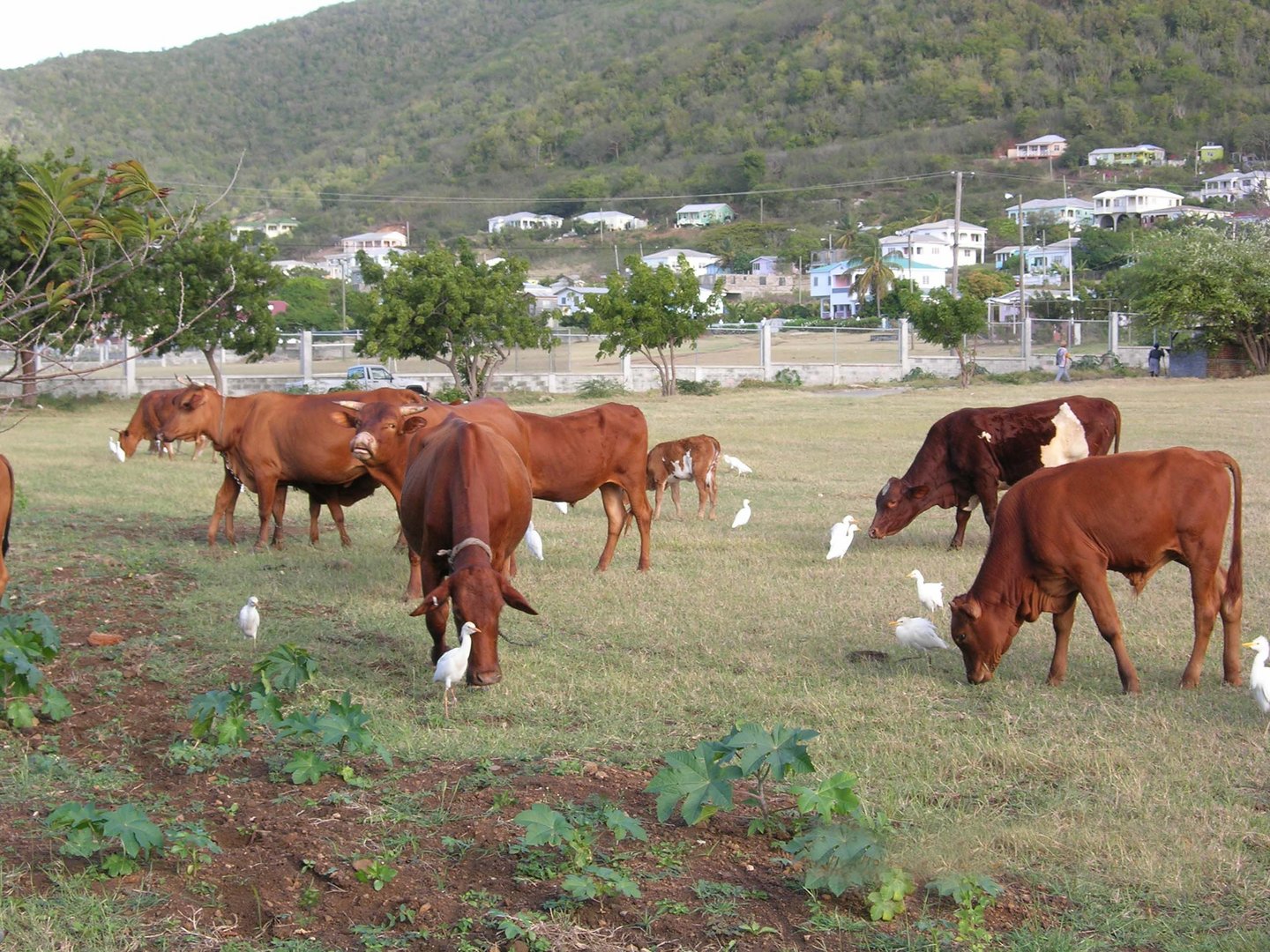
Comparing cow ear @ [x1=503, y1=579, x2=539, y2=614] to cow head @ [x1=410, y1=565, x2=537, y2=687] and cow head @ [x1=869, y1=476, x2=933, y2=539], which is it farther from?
cow head @ [x1=869, y1=476, x2=933, y2=539]

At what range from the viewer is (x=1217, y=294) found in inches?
1631

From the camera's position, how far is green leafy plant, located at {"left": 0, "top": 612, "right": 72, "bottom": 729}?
22.2ft

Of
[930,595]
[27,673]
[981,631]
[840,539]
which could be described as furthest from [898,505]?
[27,673]

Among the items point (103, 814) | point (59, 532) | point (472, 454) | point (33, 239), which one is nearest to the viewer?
point (103, 814)

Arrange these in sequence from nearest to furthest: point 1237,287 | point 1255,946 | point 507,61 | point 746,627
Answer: point 1255,946
point 746,627
point 1237,287
point 507,61

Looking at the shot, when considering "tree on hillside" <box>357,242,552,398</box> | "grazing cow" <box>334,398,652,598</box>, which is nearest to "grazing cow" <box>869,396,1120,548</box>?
"grazing cow" <box>334,398,652,598</box>

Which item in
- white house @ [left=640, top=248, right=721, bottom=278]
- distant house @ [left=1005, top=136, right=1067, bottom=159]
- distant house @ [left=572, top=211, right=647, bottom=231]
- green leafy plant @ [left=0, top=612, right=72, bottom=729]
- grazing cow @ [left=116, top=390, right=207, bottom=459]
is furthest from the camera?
distant house @ [left=1005, top=136, right=1067, bottom=159]

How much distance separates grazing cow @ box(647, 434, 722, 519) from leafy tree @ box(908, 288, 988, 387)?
94.5 feet

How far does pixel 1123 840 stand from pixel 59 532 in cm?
1179

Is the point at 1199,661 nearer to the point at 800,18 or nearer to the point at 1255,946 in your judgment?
the point at 1255,946

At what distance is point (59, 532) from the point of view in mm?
14016

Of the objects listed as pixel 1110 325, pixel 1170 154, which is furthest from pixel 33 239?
pixel 1170 154

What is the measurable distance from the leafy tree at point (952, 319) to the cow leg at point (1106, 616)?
35.8 meters

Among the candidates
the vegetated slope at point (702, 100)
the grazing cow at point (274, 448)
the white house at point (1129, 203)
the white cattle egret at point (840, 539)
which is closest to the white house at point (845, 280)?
the white house at point (1129, 203)
